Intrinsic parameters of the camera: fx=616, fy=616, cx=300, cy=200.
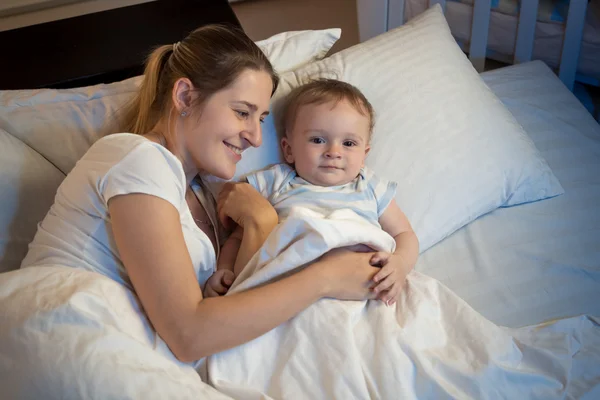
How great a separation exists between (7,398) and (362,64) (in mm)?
1072

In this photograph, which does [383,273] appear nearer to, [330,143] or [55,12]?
[330,143]

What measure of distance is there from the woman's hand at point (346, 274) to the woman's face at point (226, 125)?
265 mm

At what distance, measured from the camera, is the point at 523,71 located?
1.95 meters

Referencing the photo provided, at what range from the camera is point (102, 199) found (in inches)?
40.9

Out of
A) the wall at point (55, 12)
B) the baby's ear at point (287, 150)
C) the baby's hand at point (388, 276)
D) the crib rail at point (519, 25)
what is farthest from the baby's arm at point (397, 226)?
the wall at point (55, 12)

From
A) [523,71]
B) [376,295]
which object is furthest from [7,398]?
[523,71]

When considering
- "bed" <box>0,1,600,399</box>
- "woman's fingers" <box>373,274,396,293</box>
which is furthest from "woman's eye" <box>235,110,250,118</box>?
"woman's fingers" <box>373,274,396,293</box>

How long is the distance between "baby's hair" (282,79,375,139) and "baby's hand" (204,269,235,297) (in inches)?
15.3

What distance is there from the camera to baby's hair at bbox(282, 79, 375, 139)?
1.34m

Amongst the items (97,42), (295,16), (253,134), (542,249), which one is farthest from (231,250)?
(295,16)

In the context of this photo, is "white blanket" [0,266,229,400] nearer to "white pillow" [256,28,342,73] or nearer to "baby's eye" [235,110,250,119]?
"baby's eye" [235,110,250,119]

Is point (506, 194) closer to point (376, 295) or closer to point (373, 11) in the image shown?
point (376, 295)

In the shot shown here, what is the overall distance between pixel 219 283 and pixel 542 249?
76 centimetres

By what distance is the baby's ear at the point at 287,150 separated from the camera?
4.57ft
